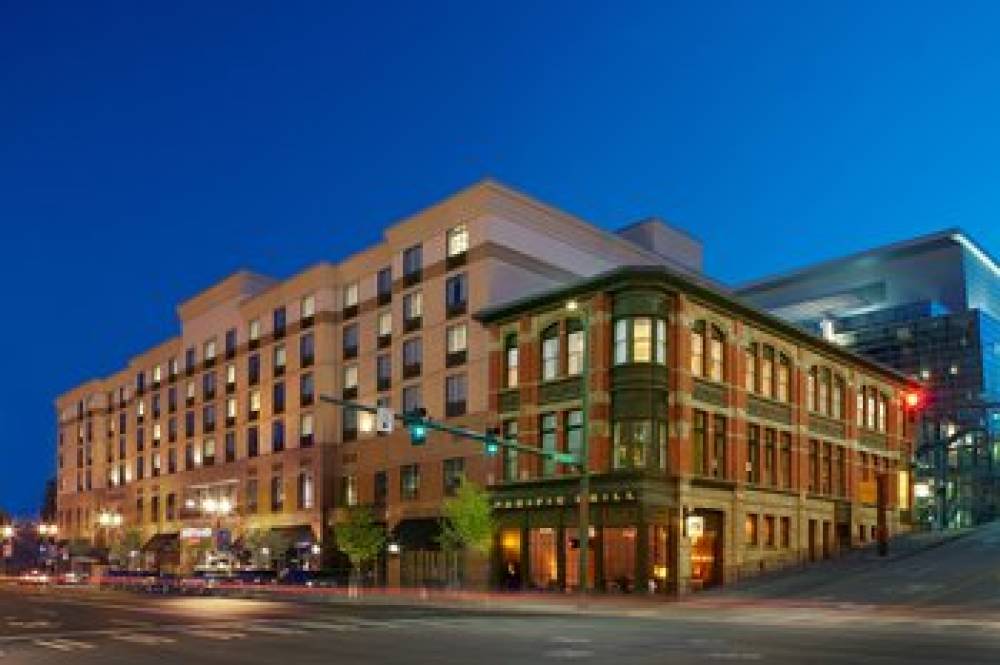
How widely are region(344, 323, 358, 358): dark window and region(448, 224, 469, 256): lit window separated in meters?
13.1

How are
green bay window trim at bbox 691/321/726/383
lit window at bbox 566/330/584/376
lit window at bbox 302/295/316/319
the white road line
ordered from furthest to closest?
lit window at bbox 302/295/316/319, lit window at bbox 566/330/584/376, green bay window trim at bbox 691/321/726/383, the white road line

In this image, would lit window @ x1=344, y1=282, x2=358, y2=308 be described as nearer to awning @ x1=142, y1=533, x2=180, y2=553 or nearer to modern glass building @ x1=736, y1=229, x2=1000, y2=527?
awning @ x1=142, y1=533, x2=180, y2=553

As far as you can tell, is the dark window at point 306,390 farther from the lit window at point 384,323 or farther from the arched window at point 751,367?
the arched window at point 751,367

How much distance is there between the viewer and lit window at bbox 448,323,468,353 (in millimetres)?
67625

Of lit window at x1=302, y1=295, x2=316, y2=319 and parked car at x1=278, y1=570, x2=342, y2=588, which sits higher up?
lit window at x1=302, y1=295, x2=316, y2=319

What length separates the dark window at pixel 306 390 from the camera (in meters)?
81.9

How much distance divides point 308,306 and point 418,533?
2203 cm

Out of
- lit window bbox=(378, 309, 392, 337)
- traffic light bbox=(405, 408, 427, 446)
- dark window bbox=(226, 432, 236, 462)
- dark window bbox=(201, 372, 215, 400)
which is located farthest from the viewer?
dark window bbox=(201, 372, 215, 400)

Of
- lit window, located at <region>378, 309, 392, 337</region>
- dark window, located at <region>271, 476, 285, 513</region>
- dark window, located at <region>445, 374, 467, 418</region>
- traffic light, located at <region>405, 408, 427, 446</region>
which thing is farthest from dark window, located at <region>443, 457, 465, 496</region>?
traffic light, located at <region>405, 408, 427, 446</region>

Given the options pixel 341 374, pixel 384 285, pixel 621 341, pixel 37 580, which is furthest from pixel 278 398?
pixel 621 341

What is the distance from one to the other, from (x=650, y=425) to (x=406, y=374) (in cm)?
2327

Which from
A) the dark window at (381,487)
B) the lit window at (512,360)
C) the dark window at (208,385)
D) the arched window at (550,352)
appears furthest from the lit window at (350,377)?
the arched window at (550,352)

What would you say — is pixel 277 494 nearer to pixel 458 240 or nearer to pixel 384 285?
pixel 384 285

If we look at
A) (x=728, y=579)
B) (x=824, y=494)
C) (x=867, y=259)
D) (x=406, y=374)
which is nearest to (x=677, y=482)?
(x=728, y=579)
